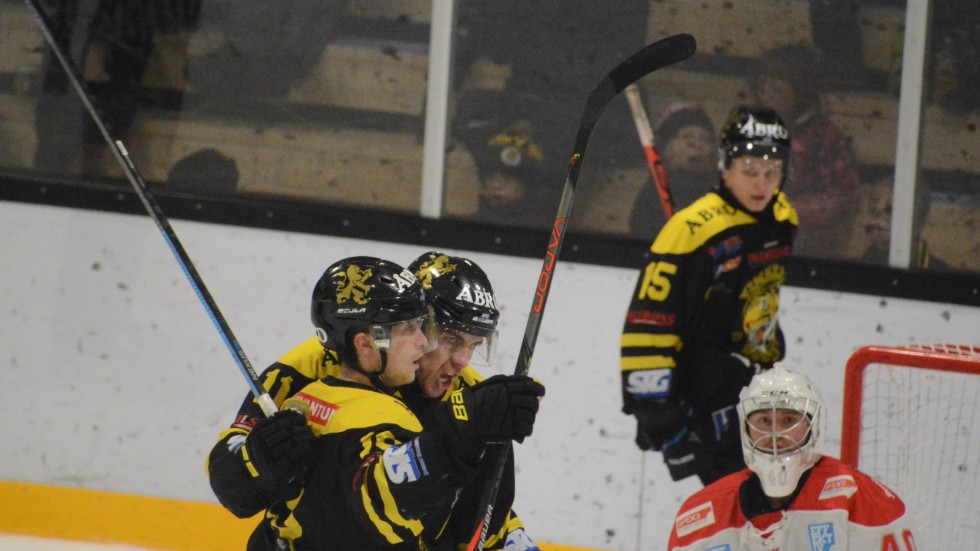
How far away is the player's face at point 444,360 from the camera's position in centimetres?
235

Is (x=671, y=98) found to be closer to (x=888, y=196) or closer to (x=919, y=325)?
(x=888, y=196)

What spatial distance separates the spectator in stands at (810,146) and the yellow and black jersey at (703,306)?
75 centimetres

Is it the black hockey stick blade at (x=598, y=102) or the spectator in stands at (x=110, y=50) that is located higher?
the spectator in stands at (x=110, y=50)

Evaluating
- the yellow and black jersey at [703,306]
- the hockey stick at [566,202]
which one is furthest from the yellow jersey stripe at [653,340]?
the hockey stick at [566,202]

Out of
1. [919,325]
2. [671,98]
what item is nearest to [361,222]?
[671,98]

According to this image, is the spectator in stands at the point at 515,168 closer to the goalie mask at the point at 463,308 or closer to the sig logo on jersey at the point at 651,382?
the sig logo on jersey at the point at 651,382

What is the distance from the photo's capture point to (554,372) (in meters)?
3.82

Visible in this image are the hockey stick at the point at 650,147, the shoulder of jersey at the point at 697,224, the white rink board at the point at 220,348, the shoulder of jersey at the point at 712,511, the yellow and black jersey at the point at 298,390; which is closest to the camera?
the yellow and black jersey at the point at 298,390

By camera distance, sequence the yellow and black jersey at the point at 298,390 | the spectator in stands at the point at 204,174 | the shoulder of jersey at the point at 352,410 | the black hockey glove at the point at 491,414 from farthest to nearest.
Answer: the spectator in stands at the point at 204,174 → the yellow and black jersey at the point at 298,390 → the shoulder of jersey at the point at 352,410 → the black hockey glove at the point at 491,414

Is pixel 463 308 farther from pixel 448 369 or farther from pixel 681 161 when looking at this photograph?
pixel 681 161

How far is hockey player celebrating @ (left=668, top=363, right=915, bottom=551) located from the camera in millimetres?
2514

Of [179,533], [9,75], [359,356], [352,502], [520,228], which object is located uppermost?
[9,75]

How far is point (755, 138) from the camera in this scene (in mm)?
3102

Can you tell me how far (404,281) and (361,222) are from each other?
5.91 ft
